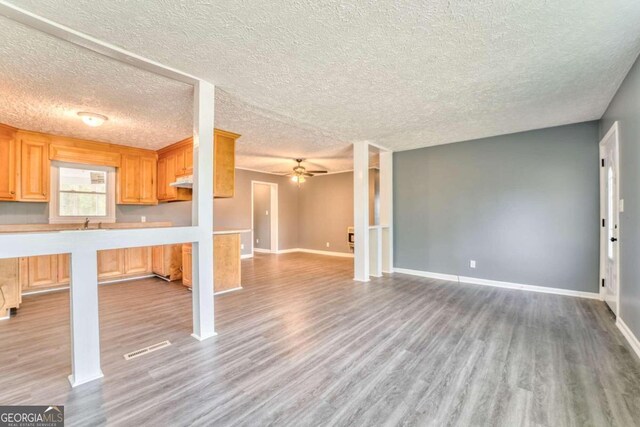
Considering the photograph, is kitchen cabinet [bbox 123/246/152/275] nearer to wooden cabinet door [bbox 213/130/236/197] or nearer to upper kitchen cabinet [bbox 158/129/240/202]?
upper kitchen cabinet [bbox 158/129/240/202]

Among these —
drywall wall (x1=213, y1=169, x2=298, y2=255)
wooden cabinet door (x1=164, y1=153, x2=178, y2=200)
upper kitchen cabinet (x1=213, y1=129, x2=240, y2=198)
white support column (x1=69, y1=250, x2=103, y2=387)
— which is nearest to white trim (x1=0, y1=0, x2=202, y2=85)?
upper kitchen cabinet (x1=213, y1=129, x2=240, y2=198)

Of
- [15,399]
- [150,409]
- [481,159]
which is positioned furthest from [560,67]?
[15,399]

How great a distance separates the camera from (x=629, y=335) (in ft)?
8.23

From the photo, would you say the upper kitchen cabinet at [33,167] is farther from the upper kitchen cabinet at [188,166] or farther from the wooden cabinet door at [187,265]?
the wooden cabinet door at [187,265]

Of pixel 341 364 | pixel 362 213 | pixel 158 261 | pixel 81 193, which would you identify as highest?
pixel 81 193

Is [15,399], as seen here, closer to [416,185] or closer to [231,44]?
[231,44]

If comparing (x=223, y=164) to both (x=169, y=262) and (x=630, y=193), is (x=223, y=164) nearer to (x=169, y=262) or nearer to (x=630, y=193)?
(x=169, y=262)

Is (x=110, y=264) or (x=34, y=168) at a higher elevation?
(x=34, y=168)

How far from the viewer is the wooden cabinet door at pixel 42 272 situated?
4.07 metres

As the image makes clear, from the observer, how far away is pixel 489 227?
15.1 feet

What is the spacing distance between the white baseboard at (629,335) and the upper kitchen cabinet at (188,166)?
14.9 ft

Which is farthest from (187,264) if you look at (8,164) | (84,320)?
(8,164)

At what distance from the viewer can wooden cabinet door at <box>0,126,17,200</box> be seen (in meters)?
3.79

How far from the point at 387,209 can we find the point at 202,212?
3.96 meters
